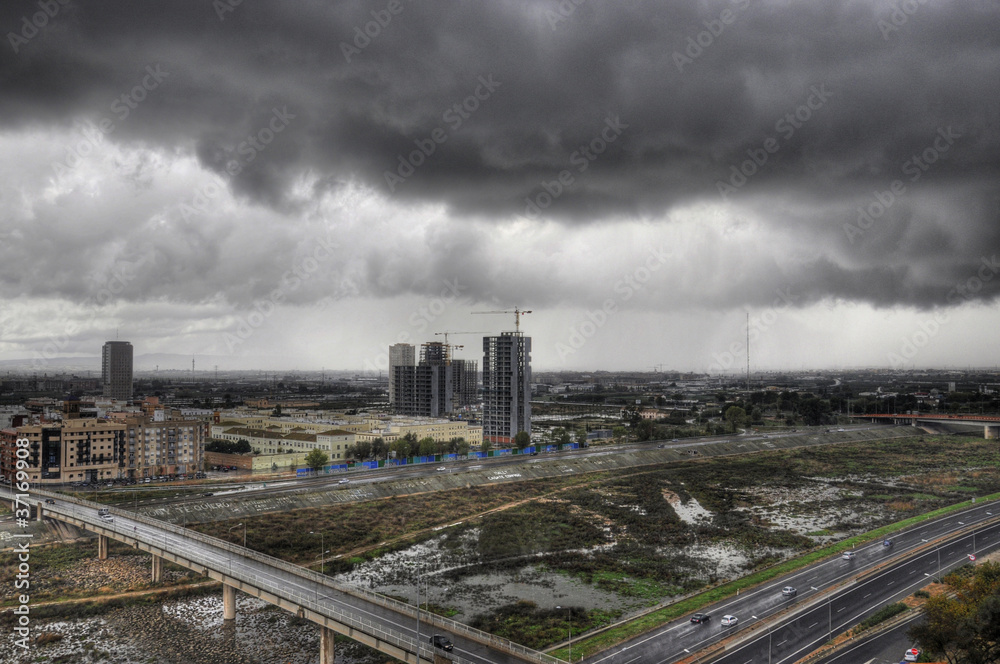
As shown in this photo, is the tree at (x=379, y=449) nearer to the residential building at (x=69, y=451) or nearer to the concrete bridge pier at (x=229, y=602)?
the residential building at (x=69, y=451)

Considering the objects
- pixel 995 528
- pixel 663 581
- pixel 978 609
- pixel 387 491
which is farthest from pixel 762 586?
pixel 387 491

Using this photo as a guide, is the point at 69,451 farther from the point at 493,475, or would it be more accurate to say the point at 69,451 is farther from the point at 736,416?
the point at 736,416

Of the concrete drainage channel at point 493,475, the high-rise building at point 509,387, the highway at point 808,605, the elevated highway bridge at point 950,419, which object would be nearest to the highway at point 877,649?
the highway at point 808,605

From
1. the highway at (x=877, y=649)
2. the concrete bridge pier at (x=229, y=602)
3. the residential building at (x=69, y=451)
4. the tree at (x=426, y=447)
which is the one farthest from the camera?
the tree at (x=426, y=447)

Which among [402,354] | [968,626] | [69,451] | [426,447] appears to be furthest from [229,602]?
[402,354]

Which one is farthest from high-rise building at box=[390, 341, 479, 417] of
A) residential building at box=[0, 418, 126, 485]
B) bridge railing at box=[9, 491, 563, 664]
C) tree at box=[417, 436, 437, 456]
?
bridge railing at box=[9, 491, 563, 664]

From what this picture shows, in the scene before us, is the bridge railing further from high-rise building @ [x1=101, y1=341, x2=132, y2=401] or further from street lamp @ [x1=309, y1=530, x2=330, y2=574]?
high-rise building @ [x1=101, y1=341, x2=132, y2=401]
